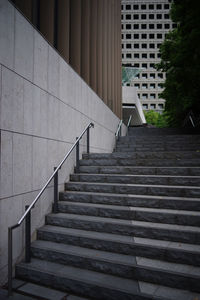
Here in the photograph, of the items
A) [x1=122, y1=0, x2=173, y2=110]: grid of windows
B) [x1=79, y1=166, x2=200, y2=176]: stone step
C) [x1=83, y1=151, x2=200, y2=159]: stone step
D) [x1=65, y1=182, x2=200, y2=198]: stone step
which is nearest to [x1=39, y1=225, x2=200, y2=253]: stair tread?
[x1=65, y1=182, x2=200, y2=198]: stone step

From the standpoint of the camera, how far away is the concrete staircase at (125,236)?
3.68 meters

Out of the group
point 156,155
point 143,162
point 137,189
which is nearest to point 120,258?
point 137,189

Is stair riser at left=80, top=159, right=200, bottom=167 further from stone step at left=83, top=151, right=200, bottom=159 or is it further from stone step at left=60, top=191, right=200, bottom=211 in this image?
stone step at left=60, top=191, right=200, bottom=211

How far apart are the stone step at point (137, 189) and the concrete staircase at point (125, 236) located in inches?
0.8

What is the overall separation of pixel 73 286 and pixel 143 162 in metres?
4.12

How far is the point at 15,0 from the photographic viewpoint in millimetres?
5117

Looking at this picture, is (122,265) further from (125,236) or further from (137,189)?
(137,189)

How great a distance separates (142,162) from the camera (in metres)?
7.11

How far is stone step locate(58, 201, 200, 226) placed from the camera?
15.2 ft

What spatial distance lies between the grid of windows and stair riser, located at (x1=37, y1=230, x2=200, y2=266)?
73217 mm

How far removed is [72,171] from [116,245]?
3178mm

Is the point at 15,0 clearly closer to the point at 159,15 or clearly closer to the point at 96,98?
the point at 96,98

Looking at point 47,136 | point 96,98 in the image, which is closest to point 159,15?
point 96,98

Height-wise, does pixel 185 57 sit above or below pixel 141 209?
above
